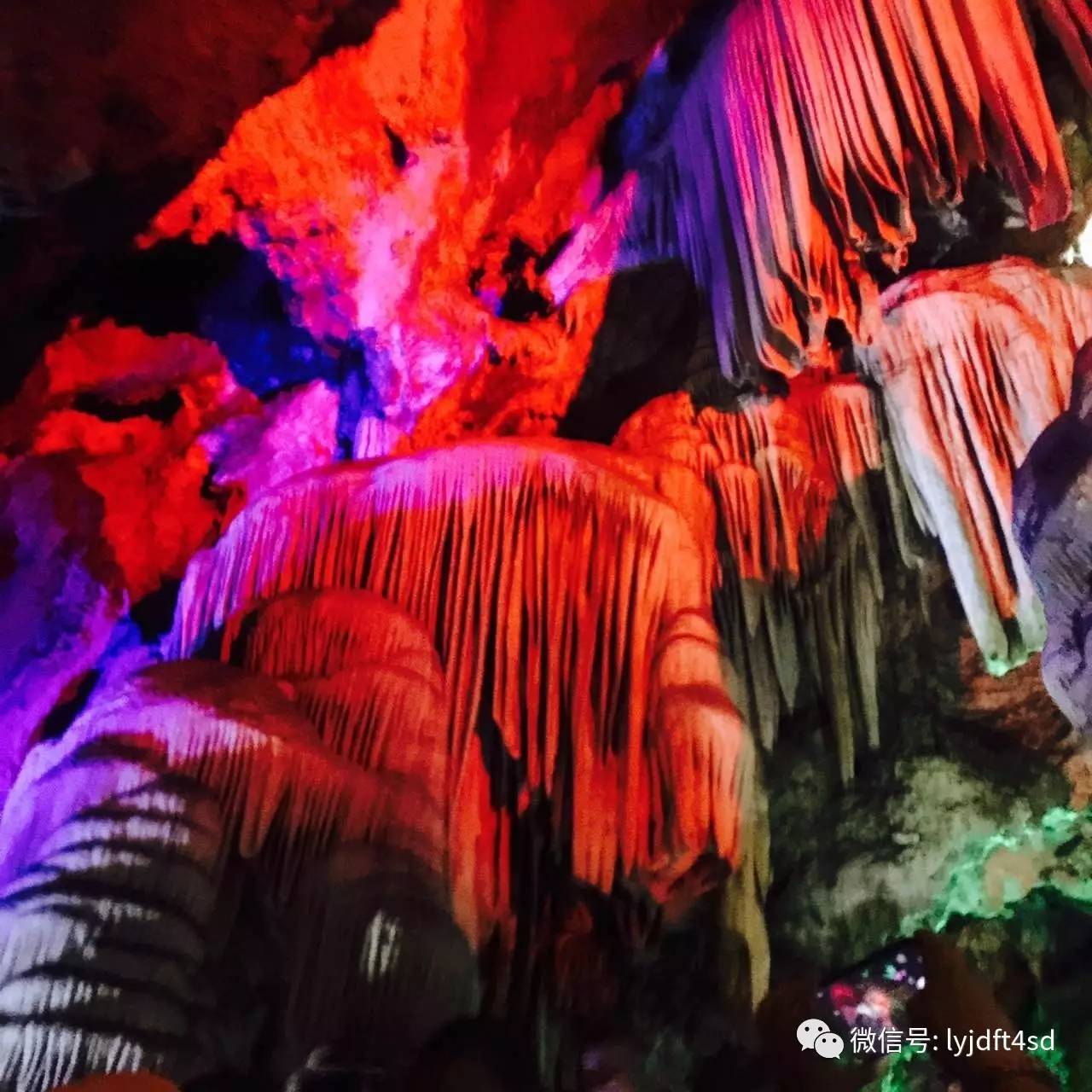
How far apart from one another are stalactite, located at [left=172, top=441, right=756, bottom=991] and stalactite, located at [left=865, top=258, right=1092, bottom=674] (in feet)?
3.28

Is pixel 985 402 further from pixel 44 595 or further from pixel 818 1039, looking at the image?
pixel 44 595

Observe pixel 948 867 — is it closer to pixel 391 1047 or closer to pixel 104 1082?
pixel 391 1047

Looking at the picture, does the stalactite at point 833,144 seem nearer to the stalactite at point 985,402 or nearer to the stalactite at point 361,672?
the stalactite at point 985,402

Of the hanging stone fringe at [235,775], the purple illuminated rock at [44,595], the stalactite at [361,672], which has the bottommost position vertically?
the hanging stone fringe at [235,775]

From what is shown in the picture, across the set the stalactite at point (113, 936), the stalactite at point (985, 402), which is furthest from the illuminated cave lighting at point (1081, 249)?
the stalactite at point (113, 936)

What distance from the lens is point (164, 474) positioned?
4531 mm

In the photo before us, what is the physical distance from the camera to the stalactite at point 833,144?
3283mm

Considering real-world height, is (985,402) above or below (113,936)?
above

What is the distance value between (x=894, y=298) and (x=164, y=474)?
3202 millimetres

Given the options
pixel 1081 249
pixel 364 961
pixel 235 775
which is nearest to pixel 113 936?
pixel 235 775

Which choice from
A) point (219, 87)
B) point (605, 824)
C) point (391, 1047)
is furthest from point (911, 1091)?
point (219, 87)

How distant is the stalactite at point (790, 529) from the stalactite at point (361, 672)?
1481mm

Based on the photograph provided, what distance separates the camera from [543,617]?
3.49 metres

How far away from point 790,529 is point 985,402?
0.88 m
